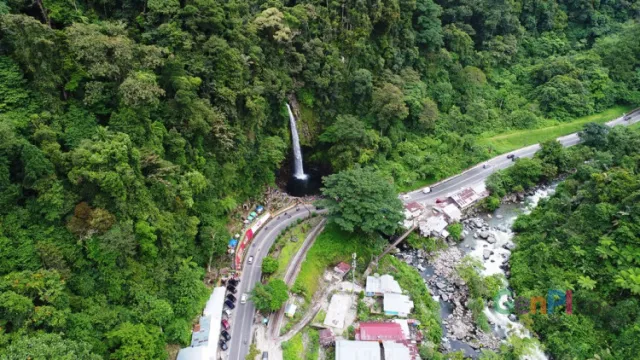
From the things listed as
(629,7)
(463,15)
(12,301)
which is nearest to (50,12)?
(12,301)

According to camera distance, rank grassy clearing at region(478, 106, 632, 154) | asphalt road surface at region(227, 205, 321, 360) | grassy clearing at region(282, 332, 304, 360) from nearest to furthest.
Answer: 1. grassy clearing at region(282, 332, 304, 360)
2. asphalt road surface at region(227, 205, 321, 360)
3. grassy clearing at region(478, 106, 632, 154)

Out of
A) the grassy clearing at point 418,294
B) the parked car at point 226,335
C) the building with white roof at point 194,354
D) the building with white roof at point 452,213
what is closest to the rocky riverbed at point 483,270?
the grassy clearing at point 418,294

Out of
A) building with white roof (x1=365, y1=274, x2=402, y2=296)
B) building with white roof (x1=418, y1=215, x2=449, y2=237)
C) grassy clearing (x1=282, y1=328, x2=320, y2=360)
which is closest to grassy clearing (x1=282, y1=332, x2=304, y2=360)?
grassy clearing (x1=282, y1=328, x2=320, y2=360)

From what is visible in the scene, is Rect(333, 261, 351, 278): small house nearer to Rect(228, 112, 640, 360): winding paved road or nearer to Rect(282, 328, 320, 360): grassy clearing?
Rect(228, 112, 640, 360): winding paved road

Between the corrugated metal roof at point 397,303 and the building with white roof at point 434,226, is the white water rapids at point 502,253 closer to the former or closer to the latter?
the building with white roof at point 434,226

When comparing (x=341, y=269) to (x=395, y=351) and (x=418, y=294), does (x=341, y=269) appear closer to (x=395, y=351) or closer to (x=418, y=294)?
(x=418, y=294)

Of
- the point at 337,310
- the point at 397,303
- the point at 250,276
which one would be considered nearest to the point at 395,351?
the point at 397,303
